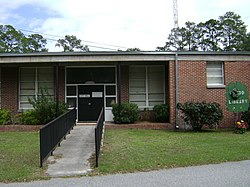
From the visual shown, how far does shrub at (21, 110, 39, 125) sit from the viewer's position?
15.0m

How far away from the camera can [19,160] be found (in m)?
7.98

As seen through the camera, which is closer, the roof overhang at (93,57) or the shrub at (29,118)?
the roof overhang at (93,57)

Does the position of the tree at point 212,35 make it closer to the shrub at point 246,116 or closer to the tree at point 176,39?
the tree at point 176,39

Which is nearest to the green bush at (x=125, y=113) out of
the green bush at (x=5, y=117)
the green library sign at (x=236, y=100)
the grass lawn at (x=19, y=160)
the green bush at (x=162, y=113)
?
the green bush at (x=162, y=113)

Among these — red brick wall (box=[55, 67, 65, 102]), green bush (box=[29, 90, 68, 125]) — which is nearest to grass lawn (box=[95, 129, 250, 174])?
green bush (box=[29, 90, 68, 125])

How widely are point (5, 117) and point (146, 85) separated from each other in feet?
25.8

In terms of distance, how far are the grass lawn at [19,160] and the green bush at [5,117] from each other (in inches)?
135

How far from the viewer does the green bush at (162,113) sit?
15.5 m

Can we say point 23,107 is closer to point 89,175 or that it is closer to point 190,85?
point 190,85

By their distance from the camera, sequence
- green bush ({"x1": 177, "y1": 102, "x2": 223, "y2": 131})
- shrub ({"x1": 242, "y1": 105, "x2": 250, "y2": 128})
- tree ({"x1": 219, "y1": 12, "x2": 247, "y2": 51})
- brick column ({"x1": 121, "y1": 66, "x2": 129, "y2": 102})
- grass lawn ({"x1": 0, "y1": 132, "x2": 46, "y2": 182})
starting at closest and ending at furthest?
grass lawn ({"x1": 0, "y1": 132, "x2": 46, "y2": 182}) → green bush ({"x1": 177, "y1": 102, "x2": 223, "y2": 131}) → shrub ({"x1": 242, "y1": 105, "x2": 250, "y2": 128}) → brick column ({"x1": 121, "y1": 66, "x2": 129, "y2": 102}) → tree ({"x1": 219, "y1": 12, "x2": 247, "y2": 51})

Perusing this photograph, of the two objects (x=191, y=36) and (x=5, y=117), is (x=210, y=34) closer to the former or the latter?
(x=191, y=36)

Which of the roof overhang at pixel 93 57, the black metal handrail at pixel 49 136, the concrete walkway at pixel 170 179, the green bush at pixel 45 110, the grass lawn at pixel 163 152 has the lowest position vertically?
the concrete walkway at pixel 170 179

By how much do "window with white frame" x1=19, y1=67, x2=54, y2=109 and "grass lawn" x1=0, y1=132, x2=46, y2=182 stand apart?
5.42 meters

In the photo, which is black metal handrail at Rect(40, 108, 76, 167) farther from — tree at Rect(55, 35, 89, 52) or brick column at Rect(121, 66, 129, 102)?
tree at Rect(55, 35, 89, 52)
